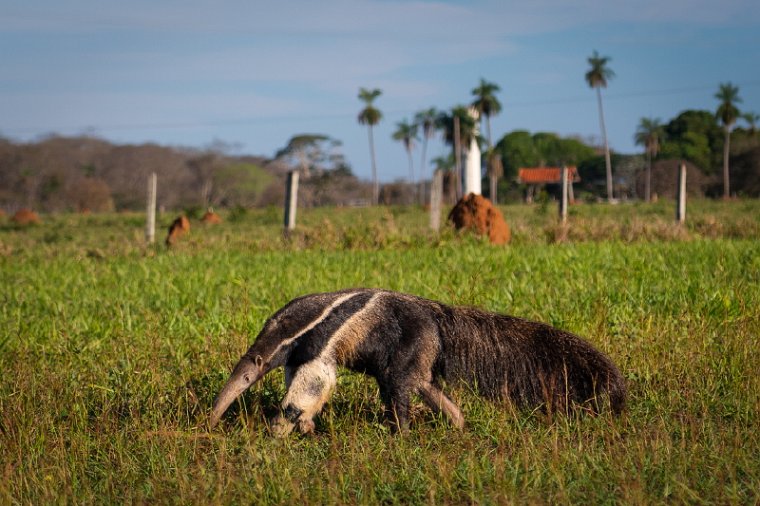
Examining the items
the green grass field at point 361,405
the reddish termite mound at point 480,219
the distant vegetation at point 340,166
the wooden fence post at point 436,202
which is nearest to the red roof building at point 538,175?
the distant vegetation at point 340,166

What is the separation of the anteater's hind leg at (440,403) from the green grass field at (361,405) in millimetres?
91

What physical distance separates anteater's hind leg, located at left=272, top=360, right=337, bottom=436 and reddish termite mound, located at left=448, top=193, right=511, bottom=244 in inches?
370

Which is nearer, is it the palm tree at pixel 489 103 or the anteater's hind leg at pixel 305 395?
the anteater's hind leg at pixel 305 395

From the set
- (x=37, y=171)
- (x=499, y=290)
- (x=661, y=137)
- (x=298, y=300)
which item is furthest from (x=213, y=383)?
(x=661, y=137)

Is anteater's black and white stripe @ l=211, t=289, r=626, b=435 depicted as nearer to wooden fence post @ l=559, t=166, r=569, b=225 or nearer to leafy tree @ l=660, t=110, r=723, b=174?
wooden fence post @ l=559, t=166, r=569, b=225

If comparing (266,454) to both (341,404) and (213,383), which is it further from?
(213,383)

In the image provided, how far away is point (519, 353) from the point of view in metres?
3.82

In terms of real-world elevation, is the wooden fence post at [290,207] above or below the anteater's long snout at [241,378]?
above

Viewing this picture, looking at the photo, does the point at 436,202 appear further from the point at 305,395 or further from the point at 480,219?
the point at 305,395

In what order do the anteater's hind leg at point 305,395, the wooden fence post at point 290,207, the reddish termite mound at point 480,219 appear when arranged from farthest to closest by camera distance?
1. the wooden fence post at point 290,207
2. the reddish termite mound at point 480,219
3. the anteater's hind leg at point 305,395

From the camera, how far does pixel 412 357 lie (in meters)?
3.64

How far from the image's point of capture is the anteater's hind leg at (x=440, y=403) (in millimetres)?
3676

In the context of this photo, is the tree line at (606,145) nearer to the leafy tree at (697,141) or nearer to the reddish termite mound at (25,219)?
the leafy tree at (697,141)

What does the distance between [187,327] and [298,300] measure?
291cm
